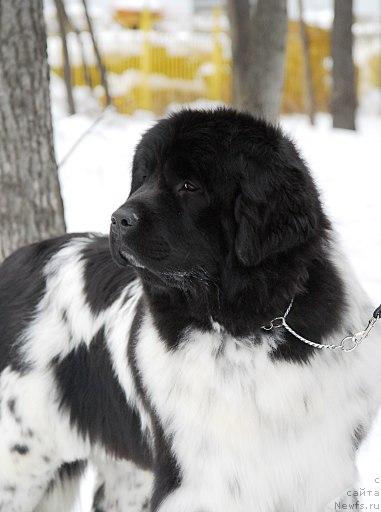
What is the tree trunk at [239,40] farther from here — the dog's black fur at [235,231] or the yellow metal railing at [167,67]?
the yellow metal railing at [167,67]

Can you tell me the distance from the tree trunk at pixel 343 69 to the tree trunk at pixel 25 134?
10414 mm

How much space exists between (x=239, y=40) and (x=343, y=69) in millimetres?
5429

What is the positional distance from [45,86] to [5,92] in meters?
0.25

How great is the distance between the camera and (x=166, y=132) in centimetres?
301

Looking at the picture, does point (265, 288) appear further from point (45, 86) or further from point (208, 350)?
point (45, 86)

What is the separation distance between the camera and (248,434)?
2.84 meters

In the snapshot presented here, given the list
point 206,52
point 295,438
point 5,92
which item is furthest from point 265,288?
point 206,52

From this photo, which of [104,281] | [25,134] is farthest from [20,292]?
[25,134]

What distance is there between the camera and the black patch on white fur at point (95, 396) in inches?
136

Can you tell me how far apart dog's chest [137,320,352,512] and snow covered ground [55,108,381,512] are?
123 inches

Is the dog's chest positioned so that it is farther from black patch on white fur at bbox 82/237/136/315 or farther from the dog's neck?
black patch on white fur at bbox 82/237/136/315

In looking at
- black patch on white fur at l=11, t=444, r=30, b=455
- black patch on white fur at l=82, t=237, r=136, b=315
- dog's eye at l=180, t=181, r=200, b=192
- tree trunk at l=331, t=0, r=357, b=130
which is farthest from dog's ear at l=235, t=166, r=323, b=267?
tree trunk at l=331, t=0, r=357, b=130

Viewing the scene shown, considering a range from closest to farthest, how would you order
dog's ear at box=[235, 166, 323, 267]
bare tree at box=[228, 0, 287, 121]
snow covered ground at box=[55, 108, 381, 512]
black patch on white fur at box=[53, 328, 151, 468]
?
dog's ear at box=[235, 166, 323, 267], black patch on white fur at box=[53, 328, 151, 468], snow covered ground at box=[55, 108, 381, 512], bare tree at box=[228, 0, 287, 121]

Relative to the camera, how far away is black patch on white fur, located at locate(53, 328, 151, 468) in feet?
11.3
